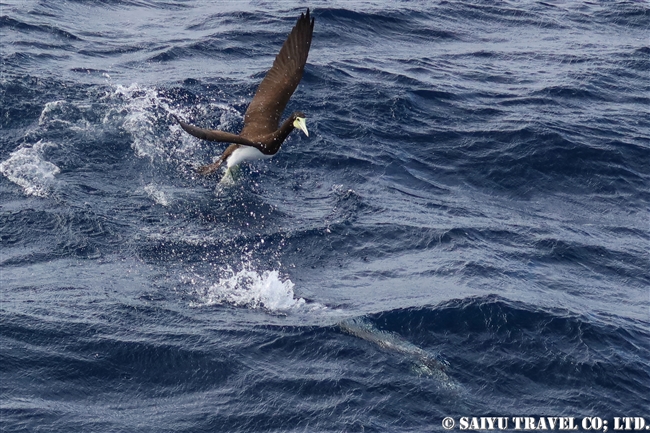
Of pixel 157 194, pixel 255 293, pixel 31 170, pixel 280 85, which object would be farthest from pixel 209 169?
pixel 255 293

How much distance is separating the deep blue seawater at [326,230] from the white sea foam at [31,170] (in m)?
0.04

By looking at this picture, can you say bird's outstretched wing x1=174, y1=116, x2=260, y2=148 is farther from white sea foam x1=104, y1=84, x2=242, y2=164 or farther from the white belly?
white sea foam x1=104, y1=84, x2=242, y2=164

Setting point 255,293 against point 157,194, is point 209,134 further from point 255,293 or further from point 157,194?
point 157,194

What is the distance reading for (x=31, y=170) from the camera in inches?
703

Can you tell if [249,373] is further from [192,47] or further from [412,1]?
[412,1]

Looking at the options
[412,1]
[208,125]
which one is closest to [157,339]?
[208,125]

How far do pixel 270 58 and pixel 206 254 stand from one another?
9.43m

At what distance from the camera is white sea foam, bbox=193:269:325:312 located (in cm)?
1455

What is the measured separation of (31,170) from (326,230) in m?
5.36

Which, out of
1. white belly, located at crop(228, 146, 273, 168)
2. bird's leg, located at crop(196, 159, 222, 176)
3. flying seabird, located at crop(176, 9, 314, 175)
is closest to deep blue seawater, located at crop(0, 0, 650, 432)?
bird's leg, located at crop(196, 159, 222, 176)

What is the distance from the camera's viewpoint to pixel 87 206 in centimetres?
1691

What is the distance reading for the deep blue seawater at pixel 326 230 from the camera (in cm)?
1259

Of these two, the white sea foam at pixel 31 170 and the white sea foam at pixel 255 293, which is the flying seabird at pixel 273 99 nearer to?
the white sea foam at pixel 31 170

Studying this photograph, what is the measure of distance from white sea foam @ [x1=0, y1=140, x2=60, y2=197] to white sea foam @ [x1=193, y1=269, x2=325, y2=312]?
4127 mm
